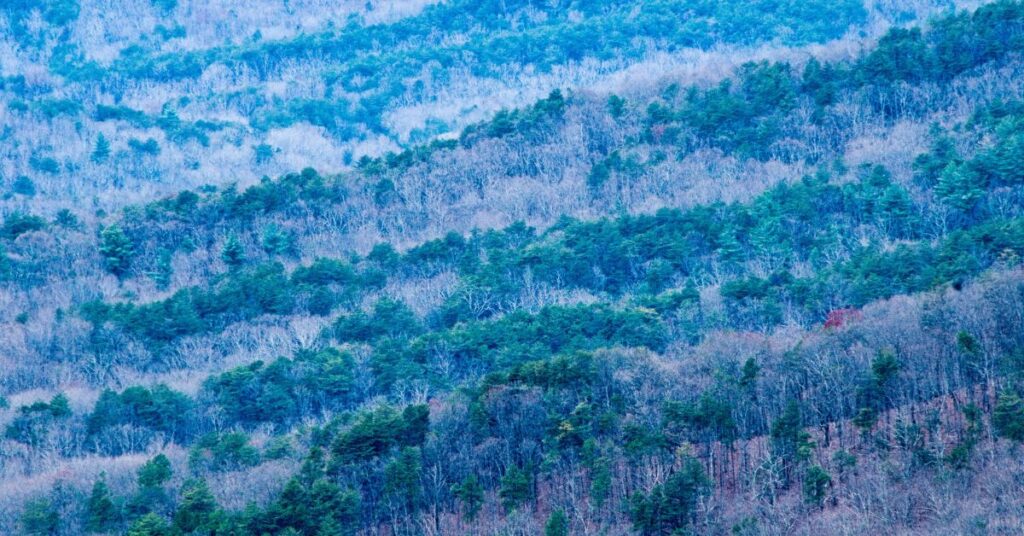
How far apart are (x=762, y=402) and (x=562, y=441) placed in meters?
7.08

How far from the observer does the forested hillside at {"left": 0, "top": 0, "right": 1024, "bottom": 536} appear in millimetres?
43188

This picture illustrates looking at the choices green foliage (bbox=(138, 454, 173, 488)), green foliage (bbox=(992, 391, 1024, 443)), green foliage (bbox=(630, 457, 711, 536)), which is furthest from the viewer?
green foliage (bbox=(138, 454, 173, 488))

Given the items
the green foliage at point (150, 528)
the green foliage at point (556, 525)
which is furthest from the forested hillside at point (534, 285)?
the green foliage at point (556, 525)

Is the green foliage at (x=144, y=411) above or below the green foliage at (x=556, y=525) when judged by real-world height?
above

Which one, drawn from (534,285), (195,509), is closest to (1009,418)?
(195,509)

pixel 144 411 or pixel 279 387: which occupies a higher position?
pixel 279 387

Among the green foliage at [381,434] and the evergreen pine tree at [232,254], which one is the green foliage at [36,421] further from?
the evergreen pine tree at [232,254]

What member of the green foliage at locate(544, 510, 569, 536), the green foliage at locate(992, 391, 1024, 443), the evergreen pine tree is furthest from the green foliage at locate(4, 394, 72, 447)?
the green foliage at locate(992, 391, 1024, 443)

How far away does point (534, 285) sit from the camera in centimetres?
6259

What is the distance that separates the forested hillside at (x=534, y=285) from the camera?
43188mm

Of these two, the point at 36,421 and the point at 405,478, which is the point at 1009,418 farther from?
→ the point at 36,421

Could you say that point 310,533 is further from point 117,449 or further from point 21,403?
point 21,403

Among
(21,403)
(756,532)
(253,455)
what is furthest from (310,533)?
(21,403)

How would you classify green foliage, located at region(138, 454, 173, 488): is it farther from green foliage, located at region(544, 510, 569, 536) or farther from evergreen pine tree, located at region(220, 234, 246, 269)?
evergreen pine tree, located at region(220, 234, 246, 269)
